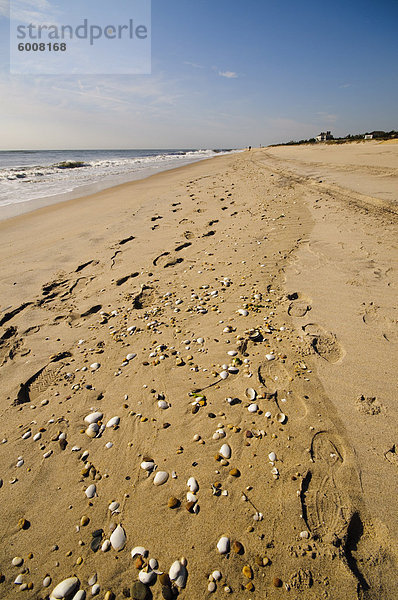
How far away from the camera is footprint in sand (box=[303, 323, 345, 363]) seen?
2.99 metres

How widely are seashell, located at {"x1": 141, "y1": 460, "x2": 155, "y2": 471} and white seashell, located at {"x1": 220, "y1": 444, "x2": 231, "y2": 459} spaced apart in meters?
0.58

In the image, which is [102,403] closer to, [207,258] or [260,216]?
[207,258]

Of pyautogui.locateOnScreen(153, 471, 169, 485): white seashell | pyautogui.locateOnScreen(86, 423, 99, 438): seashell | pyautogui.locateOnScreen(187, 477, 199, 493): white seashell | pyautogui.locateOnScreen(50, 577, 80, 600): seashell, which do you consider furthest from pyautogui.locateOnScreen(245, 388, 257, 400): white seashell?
pyautogui.locateOnScreen(50, 577, 80, 600): seashell

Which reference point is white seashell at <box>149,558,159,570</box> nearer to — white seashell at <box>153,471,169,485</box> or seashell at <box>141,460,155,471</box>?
white seashell at <box>153,471,169,485</box>

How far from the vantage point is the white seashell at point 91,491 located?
7.00 ft

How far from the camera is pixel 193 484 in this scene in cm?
208

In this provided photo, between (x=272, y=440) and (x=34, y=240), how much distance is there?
8590mm

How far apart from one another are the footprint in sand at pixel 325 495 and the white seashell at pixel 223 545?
54 centimetres

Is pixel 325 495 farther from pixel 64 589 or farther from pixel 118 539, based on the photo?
pixel 64 589

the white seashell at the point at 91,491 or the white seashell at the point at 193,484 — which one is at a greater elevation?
the white seashell at the point at 193,484

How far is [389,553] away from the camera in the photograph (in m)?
1.63

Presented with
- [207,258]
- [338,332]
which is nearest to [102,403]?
[338,332]

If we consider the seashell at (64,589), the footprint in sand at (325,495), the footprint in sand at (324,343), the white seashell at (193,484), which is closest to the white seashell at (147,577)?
the seashell at (64,589)

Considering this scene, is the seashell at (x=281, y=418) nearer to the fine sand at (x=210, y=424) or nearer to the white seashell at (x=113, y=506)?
the fine sand at (x=210, y=424)
